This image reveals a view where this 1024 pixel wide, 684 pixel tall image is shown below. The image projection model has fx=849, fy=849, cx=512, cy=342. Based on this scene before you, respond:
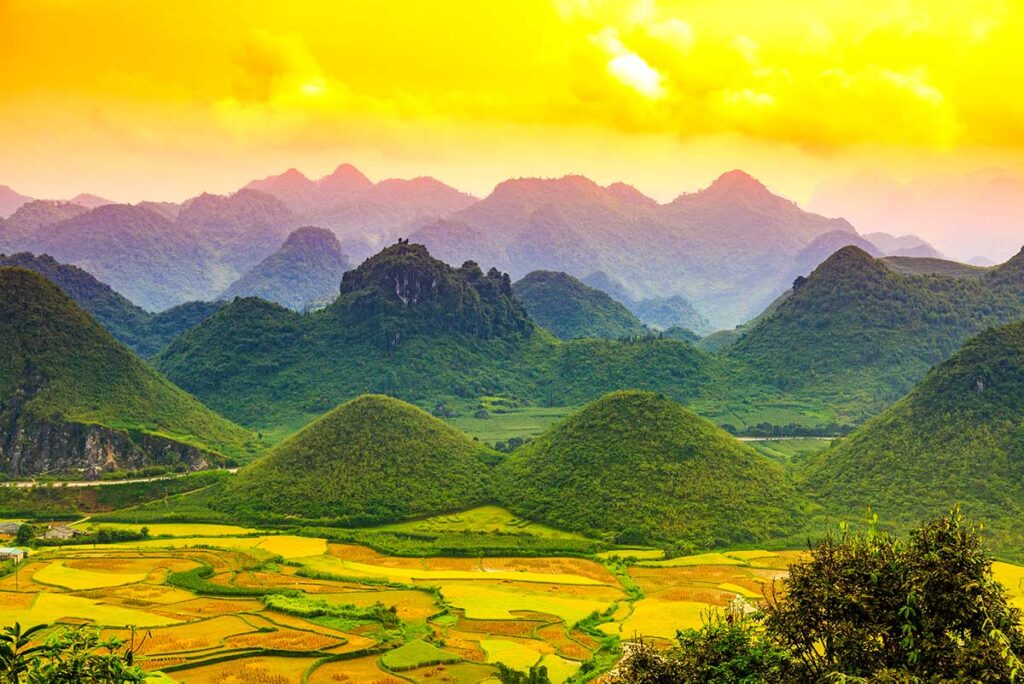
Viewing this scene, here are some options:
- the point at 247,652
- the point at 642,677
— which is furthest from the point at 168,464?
the point at 642,677

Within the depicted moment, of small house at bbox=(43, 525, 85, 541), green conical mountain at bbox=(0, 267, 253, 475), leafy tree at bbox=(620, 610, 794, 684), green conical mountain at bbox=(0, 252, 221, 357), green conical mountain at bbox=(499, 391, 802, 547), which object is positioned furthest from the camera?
green conical mountain at bbox=(0, 252, 221, 357)

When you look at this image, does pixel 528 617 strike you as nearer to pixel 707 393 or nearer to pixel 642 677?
pixel 642 677

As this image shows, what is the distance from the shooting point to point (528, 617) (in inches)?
1660

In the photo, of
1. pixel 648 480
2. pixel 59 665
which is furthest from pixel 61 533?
pixel 59 665

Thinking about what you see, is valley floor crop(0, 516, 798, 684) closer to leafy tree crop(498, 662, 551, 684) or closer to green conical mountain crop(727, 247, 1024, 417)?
leafy tree crop(498, 662, 551, 684)

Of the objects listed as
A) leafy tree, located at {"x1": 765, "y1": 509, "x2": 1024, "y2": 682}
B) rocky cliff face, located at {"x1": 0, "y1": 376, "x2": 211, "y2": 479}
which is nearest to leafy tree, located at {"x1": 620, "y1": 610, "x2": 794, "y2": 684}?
leafy tree, located at {"x1": 765, "y1": 509, "x2": 1024, "y2": 682}

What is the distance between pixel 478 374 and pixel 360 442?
56.8 m

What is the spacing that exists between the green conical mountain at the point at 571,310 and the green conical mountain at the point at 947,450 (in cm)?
10775

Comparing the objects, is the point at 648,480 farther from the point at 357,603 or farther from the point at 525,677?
the point at 525,677

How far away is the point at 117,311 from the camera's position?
162 metres

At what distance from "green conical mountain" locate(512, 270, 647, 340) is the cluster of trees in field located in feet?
518

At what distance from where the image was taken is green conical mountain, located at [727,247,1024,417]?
368 feet

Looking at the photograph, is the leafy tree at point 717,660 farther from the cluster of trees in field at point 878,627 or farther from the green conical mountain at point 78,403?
the green conical mountain at point 78,403

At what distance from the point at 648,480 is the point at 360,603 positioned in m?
25.7
